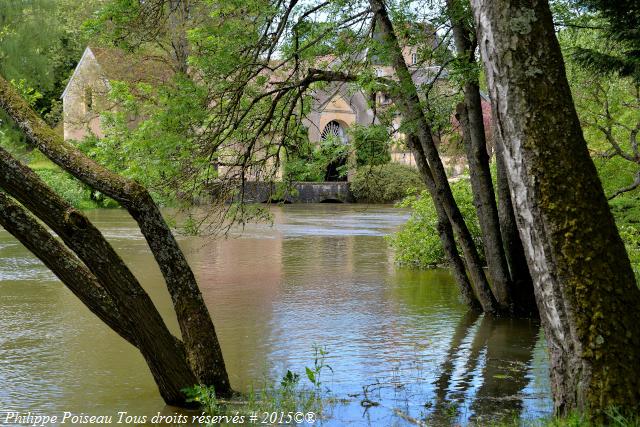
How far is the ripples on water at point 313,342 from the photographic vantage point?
771 cm

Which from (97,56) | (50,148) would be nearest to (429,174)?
(50,148)

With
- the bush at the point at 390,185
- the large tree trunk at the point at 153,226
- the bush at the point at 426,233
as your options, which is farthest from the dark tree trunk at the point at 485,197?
the bush at the point at 390,185

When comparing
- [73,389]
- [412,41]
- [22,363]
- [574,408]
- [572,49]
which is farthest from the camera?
[412,41]

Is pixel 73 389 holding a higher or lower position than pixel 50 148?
lower

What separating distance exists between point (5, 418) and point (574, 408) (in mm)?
4653

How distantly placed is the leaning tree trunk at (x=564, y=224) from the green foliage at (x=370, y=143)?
237 inches

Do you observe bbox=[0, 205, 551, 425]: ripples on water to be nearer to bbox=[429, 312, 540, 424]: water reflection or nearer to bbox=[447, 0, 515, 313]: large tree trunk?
bbox=[429, 312, 540, 424]: water reflection

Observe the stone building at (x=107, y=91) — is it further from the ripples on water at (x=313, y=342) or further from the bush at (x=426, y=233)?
the ripples on water at (x=313, y=342)

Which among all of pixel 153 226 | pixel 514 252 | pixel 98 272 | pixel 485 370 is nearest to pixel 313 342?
pixel 485 370

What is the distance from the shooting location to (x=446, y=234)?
12000 mm

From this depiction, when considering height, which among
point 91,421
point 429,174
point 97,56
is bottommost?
point 91,421

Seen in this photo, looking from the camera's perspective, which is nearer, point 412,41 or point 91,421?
point 91,421

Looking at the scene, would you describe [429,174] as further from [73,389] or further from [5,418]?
[5,418]

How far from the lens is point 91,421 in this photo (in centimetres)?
709
